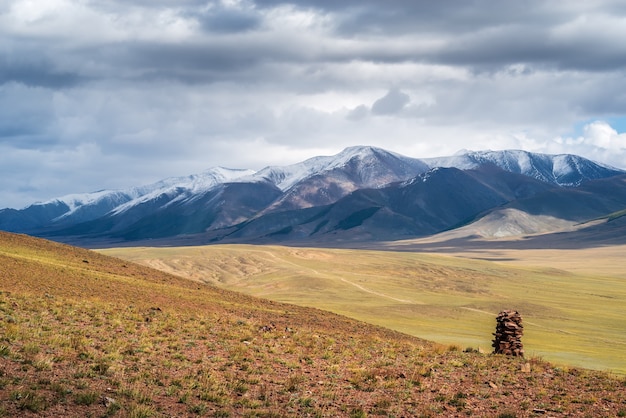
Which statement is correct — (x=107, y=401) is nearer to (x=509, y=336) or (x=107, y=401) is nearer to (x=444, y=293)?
(x=509, y=336)

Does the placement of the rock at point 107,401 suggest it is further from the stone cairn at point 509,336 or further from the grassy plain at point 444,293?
the grassy plain at point 444,293

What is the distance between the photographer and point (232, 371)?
76.7ft

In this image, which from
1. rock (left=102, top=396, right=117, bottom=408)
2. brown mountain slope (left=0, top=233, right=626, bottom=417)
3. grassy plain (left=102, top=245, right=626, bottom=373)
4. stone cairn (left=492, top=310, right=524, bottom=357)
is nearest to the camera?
rock (left=102, top=396, right=117, bottom=408)

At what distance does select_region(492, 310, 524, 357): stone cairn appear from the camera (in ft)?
107

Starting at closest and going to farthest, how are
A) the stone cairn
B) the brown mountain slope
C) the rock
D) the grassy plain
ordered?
1. the rock
2. the brown mountain slope
3. the stone cairn
4. the grassy plain

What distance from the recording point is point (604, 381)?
25.8 meters

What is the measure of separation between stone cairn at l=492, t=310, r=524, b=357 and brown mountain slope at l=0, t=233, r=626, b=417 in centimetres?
161

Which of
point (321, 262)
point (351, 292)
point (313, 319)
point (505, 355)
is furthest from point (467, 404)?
point (321, 262)

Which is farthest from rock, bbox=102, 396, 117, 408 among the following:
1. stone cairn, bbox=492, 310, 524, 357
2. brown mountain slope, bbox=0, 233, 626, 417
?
stone cairn, bbox=492, 310, 524, 357

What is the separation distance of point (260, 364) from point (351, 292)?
96838 millimetres

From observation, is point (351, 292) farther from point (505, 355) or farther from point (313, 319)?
point (505, 355)

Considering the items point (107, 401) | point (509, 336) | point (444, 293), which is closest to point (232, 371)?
point (107, 401)

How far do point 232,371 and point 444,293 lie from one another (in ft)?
375

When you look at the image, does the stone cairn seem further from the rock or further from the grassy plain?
the rock
